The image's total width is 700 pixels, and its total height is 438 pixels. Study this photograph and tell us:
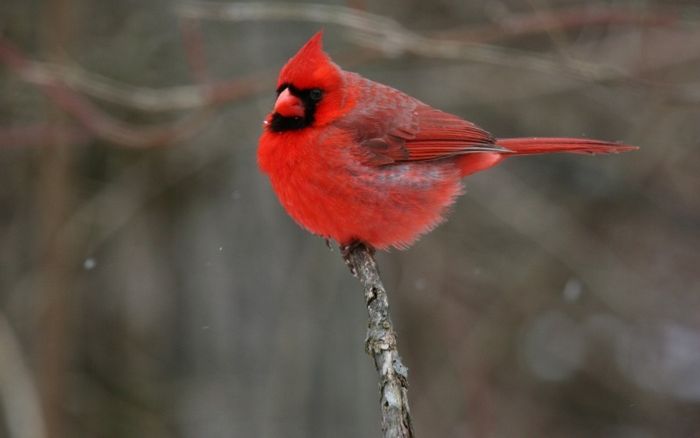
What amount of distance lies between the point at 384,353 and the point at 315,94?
1.31 m

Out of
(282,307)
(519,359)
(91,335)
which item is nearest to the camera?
(282,307)

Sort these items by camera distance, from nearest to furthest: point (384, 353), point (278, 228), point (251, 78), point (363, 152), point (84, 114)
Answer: point (384, 353) → point (363, 152) → point (84, 114) → point (251, 78) → point (278, 228)

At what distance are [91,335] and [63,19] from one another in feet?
7.63

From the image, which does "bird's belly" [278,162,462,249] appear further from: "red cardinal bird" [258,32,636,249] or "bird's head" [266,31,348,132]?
"bird's head" [266,31,348,132]

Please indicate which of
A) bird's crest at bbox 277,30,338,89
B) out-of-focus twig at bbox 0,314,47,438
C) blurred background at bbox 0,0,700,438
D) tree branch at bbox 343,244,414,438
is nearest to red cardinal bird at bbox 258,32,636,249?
bird's crest at bbox 277,30,338,89

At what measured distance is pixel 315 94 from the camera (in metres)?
4.05

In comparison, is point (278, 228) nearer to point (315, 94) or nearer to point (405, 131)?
point (405, 131)

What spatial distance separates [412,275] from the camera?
7090 mm

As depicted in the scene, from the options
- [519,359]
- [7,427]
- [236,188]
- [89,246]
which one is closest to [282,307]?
[236,188]

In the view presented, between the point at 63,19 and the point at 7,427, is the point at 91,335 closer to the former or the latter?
the point at 7,427

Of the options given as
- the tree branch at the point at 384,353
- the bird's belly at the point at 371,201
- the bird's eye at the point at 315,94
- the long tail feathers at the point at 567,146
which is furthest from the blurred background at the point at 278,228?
the tree branch at the point at 384,353

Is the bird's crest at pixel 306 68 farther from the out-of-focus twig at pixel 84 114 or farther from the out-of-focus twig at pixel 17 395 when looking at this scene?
the out-of-focus twig at pixel 17 395

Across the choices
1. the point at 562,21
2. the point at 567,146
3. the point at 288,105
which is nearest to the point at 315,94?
the point at 288,105

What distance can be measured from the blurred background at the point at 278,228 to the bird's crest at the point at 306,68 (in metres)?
1.31
